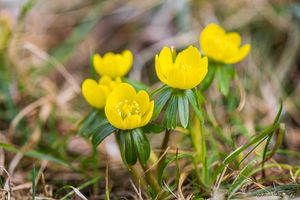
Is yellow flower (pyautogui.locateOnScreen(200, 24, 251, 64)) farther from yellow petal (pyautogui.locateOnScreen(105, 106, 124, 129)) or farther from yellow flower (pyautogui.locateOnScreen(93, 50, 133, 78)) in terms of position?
yellow petal (pyautogui.locateOnScreen(105, 106, 124, 129))

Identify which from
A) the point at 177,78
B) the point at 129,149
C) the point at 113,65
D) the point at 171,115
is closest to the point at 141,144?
the point at 129,149

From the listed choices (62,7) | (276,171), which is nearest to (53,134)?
(276,171)

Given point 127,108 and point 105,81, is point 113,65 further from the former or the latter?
point 127,108

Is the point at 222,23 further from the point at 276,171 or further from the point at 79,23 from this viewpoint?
the point at 276,171

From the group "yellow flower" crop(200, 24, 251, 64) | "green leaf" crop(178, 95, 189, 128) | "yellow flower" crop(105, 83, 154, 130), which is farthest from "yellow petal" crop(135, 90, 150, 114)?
"yellow flower" crop(200, 24, 251, 64)

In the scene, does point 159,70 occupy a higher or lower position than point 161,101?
higher
